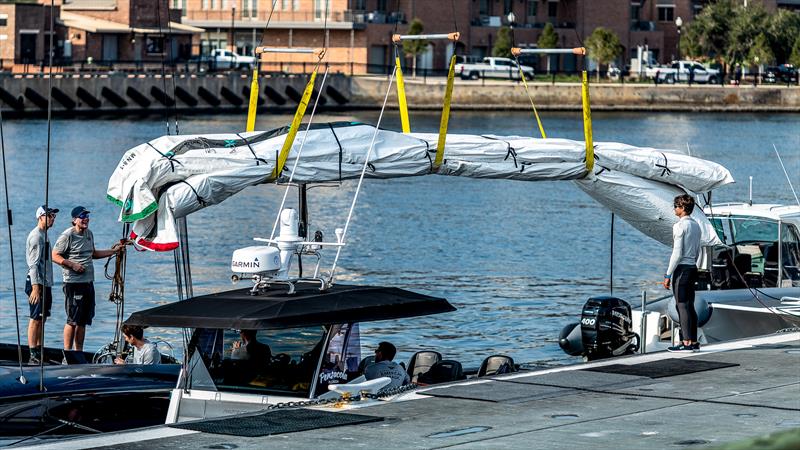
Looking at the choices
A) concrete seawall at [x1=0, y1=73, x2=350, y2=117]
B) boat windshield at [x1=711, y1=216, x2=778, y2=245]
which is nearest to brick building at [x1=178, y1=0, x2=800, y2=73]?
concrete seawall at [x1=0, y1=73, x2=350, y2=117]

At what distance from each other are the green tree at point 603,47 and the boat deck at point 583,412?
96.1 meters

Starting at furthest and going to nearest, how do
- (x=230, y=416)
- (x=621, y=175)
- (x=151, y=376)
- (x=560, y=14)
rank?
(x=560, y=14) → (x=621, y=175) → (x=151, y=376) → (x=230, y=416)

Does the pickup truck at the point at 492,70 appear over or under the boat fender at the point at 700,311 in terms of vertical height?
over

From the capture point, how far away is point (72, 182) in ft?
184

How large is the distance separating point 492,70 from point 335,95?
12501 millimetres

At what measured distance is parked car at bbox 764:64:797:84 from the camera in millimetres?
111875

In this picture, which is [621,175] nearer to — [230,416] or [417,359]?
[417,359]

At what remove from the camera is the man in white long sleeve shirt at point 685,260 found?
16516 millimetres

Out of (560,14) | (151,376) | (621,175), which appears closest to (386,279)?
(621,175)

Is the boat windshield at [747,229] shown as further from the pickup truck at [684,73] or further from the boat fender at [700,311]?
the pickup truck at [684,73]

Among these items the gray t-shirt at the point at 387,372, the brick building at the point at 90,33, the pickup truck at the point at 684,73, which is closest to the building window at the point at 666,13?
the pickup truck at the point at 684,73

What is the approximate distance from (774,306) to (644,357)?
444 centimetres

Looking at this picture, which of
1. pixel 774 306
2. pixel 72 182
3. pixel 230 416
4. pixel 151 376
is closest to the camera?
pixel 230 416

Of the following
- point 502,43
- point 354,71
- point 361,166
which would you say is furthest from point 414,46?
point 361,166
